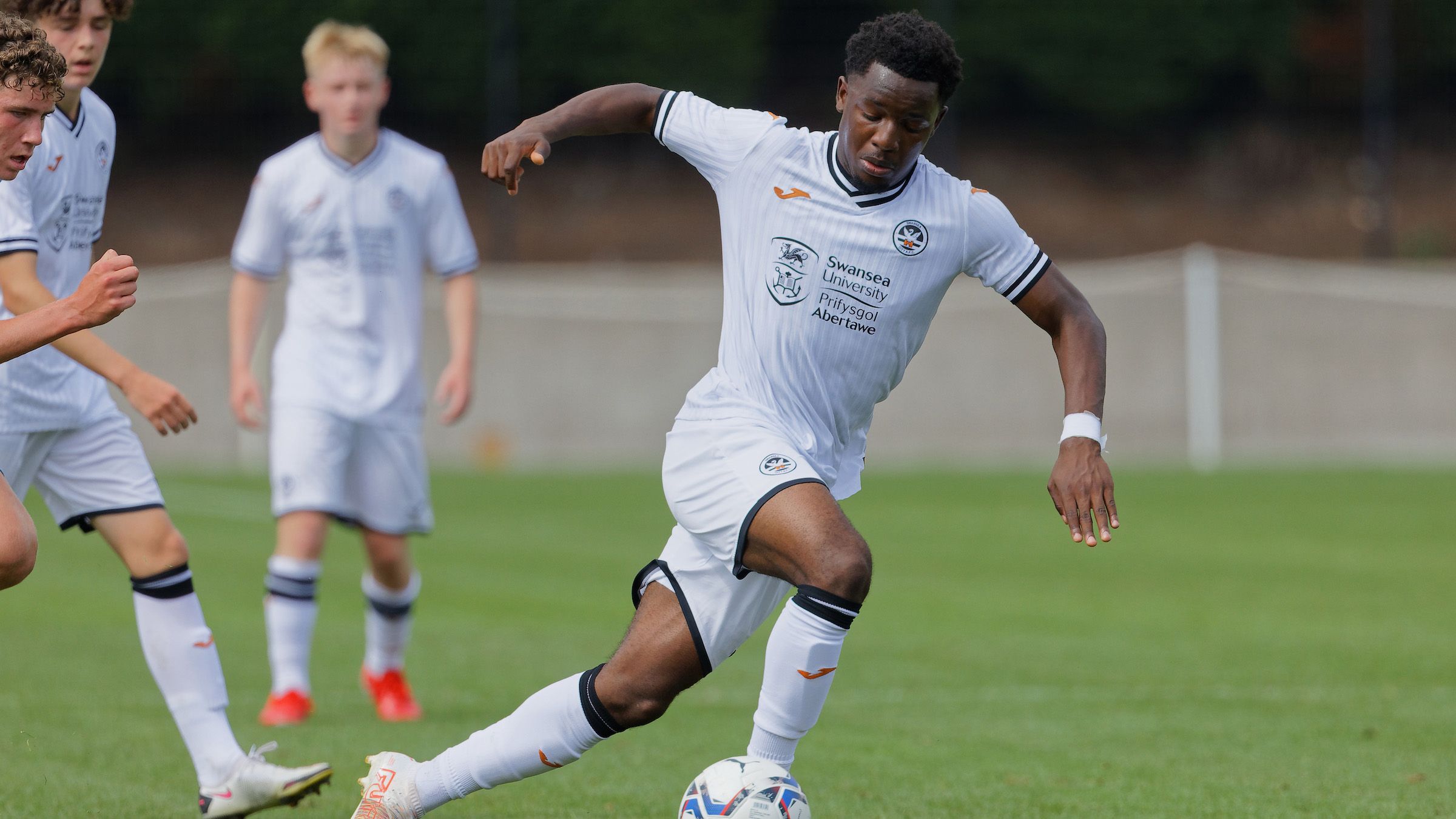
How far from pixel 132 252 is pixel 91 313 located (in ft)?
81.6

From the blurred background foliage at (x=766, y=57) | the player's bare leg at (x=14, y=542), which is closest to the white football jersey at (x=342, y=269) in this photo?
the player's bare leg at (x=14, y=542)

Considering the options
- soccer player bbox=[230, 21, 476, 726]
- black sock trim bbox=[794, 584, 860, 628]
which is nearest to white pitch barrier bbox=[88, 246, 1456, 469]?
soccer player bbox=[230, 21, 476, 726]

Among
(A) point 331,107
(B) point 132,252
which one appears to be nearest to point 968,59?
(B) point 132,252

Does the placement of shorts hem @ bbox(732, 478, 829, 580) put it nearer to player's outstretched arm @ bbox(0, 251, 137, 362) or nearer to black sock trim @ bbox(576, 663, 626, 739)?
black sock trim @ bbox(576, 663, 626, 739)

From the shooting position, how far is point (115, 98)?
81.6ft

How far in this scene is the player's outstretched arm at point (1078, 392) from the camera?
153 inches

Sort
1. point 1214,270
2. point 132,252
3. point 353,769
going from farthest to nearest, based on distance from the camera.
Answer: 1. point 132,252
2. point 1214,270
3. point 353,769

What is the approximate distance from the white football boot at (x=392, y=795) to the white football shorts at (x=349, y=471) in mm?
2614

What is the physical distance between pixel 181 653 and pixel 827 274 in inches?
87.0

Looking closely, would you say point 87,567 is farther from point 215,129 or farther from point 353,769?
point 215,129

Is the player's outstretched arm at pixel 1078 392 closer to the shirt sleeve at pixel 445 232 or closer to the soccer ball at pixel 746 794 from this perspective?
the soccer ball at pixel 746 794

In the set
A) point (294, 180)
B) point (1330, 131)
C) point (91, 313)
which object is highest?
point (1330, 131)

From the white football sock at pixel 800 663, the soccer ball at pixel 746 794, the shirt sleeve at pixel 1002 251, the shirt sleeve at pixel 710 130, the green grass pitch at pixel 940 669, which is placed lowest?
the green grass pitch at pixel 940 669

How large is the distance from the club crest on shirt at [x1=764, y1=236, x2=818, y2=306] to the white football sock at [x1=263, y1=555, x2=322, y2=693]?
9.96 feet
